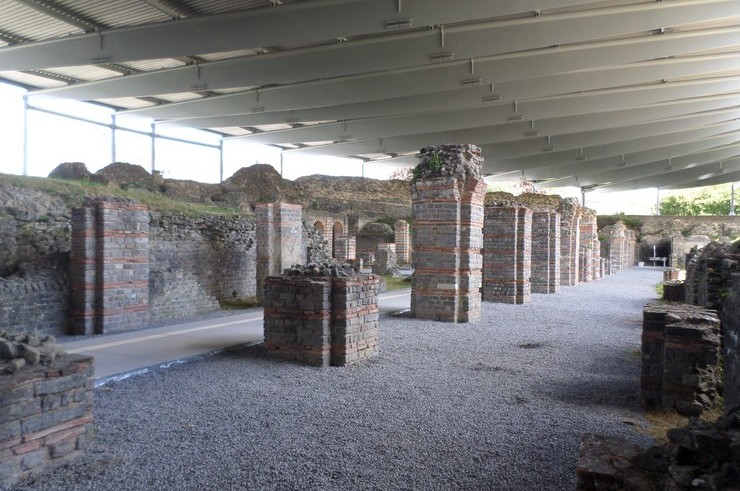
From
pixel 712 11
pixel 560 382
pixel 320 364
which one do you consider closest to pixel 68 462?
pixel 320 364

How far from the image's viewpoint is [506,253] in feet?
49.9

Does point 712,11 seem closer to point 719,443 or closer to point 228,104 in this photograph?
point 719,443

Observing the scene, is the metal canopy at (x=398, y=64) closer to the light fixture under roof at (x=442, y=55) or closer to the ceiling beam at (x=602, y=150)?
the light fixture under roof at (x=442, y=55)

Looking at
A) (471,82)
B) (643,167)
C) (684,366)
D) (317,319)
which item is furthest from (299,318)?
(643,167)

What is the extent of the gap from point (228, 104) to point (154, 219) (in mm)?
12232

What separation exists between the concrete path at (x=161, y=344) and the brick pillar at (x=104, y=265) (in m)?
0.51

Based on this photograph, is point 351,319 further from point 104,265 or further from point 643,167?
point 643,167

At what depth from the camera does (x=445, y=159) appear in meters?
11.5

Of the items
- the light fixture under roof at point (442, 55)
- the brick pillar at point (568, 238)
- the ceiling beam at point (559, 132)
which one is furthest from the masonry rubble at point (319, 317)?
the ceiling beam at point (559, 132)

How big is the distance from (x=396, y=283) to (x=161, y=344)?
13.6 metres

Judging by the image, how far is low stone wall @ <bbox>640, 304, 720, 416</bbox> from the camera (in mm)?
4910

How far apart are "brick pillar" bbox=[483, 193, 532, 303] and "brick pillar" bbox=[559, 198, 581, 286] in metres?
7.54

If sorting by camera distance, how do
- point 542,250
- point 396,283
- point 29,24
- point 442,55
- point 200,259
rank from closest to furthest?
point 200,259 → point 29,24 → point 442,55 → point 542,250 → point 396,283

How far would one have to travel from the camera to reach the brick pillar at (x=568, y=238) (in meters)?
22.1
